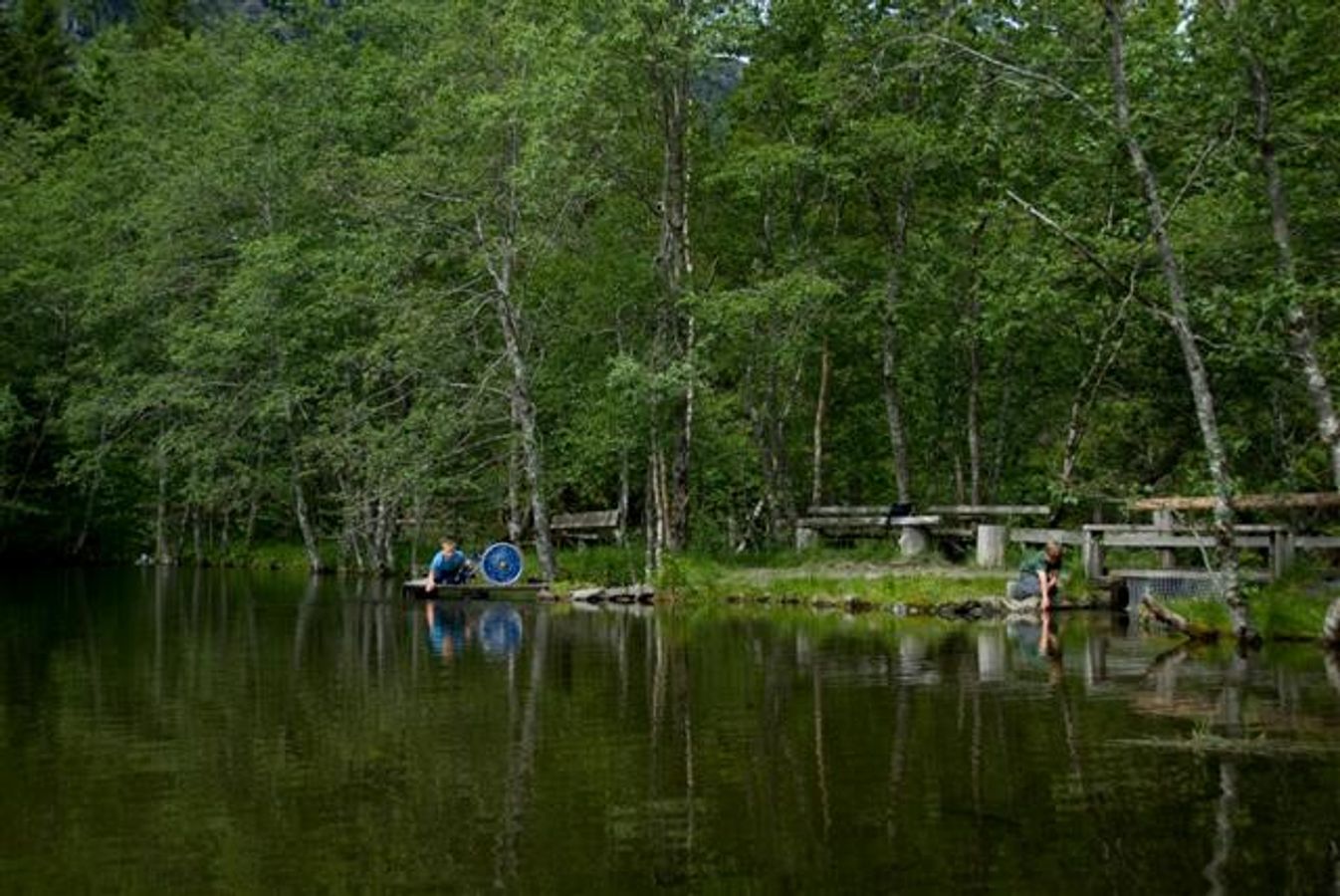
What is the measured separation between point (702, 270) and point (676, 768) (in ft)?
91.1

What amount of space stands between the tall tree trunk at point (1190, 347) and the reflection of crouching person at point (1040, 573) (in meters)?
5.56

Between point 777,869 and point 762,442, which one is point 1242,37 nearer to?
point 777,869

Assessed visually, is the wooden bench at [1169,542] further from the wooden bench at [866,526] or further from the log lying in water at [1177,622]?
the wooden bench at [866,526]

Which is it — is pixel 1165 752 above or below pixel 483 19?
below

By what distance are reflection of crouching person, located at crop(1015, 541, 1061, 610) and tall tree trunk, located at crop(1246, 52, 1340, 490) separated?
6924 millimetres

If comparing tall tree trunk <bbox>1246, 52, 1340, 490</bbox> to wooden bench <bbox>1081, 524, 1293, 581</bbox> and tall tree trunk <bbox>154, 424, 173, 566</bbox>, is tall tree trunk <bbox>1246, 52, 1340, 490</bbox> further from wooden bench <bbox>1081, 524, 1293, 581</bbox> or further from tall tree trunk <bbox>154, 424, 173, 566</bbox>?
tall tree trunk <bbox>154, 424, 173, 566</bbox>

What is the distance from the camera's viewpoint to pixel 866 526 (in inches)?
1293

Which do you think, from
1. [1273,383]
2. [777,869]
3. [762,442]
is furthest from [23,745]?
[762,442]

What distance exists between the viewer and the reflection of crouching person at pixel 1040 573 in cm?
2567

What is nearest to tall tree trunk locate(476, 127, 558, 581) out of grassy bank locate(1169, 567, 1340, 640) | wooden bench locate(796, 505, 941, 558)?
wooden bench locate(796, 505, 941, 558)

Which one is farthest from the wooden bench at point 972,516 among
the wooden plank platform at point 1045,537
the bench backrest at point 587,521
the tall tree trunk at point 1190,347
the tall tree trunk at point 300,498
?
the tall tree trunk at point 300,498

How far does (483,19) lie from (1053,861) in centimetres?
3032

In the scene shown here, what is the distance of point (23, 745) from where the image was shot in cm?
1246

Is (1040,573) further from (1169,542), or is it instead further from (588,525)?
(588,525)
